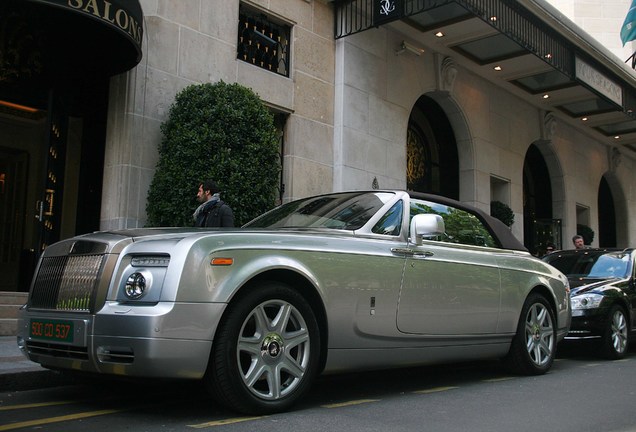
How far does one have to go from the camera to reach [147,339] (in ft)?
12.3

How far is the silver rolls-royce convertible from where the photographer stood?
3.87 m

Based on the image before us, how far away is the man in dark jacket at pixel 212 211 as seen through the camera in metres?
7.73

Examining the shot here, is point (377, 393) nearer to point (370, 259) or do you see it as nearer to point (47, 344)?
point (370, 259)

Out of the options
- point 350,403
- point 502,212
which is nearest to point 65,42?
point 350,403

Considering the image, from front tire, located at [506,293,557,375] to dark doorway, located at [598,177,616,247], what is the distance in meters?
20.6

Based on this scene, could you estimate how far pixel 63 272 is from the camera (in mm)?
4367

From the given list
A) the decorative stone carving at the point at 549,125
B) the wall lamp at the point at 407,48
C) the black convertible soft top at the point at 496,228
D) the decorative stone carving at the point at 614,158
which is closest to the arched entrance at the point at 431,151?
the wall lamp at the point at 407,48

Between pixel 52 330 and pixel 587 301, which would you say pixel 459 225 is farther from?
pixel 52 330

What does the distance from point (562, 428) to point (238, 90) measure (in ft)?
23.1

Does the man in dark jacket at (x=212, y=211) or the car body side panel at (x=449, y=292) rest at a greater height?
the man in dark jacket at (x=212, y=211)

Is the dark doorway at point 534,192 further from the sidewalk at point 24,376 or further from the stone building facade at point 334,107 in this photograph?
the sidewalk at point 24,376

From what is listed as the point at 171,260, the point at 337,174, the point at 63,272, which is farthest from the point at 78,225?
the point at 171,260

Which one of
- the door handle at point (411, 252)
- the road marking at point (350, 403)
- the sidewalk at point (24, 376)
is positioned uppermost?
the door handle at point (411, 252)

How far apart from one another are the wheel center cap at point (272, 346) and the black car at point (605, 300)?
5.18 meters
